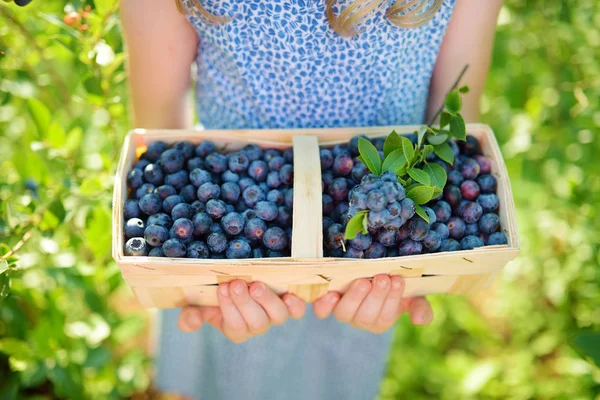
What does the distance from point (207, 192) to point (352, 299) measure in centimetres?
35

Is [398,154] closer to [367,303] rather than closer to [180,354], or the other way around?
[367,303]

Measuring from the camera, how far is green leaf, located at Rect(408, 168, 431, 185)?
0.79 m

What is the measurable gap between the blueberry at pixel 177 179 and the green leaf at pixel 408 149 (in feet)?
1.35

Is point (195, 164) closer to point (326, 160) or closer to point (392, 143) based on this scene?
point (326, 160)

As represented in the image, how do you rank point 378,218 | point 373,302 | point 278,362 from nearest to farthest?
point 378,218 < point 373,302 < point 278,362

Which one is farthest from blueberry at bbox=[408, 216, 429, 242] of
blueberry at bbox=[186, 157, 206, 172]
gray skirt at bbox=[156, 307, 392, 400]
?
gray skirt at bbox=[156, 307, 392, 400]

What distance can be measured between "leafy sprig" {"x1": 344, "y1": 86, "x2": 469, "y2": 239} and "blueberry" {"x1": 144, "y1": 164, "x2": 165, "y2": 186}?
38 cm

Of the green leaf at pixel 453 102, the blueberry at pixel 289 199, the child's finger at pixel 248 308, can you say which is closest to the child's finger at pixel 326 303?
the child's finger at pixel 248 308

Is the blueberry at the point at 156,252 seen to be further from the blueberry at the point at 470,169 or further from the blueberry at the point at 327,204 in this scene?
the blueberry at the point at 470,169

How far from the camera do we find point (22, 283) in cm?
134

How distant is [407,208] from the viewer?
2.54 feet

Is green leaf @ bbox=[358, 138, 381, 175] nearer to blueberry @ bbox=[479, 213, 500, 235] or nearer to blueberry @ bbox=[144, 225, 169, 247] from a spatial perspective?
blueberry @ bbox=[479, 213, 500, 235]

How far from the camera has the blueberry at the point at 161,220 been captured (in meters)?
0.85

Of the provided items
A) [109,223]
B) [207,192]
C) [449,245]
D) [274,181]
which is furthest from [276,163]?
[109,223]
